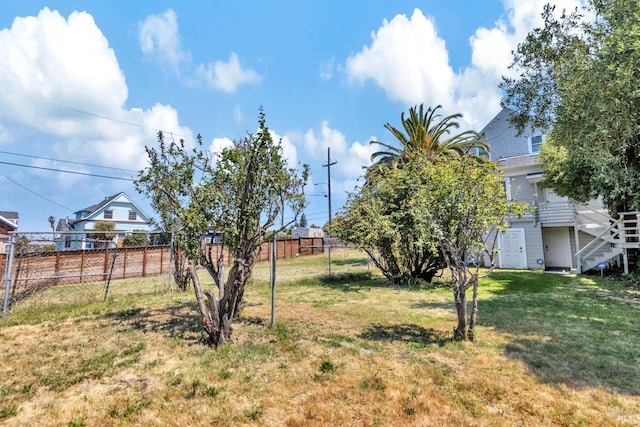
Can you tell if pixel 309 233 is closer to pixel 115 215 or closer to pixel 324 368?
pixel 115 215

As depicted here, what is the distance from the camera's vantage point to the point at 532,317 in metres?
6.69

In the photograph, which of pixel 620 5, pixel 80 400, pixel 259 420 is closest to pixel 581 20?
pixel 620 5

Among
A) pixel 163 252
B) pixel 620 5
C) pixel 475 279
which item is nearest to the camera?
pixel 475 279

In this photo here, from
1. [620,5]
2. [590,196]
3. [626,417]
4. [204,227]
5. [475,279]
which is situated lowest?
[626,417]

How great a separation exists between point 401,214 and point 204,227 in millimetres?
6949

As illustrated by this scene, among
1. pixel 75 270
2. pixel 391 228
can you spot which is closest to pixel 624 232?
pixel 391 228

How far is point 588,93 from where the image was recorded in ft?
21.0

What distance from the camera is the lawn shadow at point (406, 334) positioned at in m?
5.16

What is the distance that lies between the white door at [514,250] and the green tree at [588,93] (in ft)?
11.7

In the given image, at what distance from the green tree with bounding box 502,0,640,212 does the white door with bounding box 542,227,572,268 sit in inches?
143

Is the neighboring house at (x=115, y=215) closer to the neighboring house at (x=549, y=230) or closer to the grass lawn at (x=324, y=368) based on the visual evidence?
the grass lawn at (x=324, y=368)

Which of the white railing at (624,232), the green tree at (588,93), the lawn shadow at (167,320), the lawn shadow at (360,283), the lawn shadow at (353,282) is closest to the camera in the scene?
the lawn shadow at (167,320)

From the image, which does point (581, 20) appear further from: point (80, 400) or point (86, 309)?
point (86, 309)

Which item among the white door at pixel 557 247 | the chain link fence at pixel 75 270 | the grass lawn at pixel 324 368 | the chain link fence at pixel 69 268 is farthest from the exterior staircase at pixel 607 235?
the chain link fence at pixel 69 268
